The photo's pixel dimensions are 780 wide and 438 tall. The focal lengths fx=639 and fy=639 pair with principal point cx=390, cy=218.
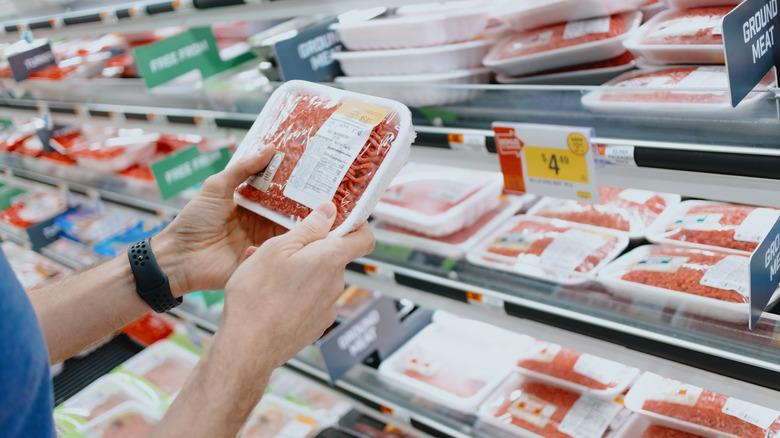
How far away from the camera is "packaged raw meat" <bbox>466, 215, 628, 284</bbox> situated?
161 centimetres

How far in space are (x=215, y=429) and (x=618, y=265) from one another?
102 centimetres

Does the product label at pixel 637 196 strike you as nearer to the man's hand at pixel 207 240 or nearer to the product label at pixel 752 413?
the product label at pixel 752 413

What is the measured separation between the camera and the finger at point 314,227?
1118mm

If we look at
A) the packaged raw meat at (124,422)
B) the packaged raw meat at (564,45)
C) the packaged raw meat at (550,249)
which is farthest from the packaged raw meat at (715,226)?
the packaged raw meat at (124,422)

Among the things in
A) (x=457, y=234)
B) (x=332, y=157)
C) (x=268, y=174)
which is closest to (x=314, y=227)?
(x=332, y=157)

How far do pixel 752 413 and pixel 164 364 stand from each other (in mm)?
2495

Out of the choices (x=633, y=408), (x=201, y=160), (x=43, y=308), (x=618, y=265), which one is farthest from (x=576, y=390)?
(x=201, y=160)

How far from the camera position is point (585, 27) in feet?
5.06

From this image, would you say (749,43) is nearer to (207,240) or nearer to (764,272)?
(764,272)

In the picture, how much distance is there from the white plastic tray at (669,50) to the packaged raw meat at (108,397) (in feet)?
7.71

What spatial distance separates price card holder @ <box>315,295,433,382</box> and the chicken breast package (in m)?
0.78

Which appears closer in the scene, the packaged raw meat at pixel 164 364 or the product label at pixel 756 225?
→ the product label at pixel 756 225

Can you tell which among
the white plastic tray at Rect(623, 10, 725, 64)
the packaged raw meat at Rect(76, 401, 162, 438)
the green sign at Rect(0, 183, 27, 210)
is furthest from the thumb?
the green sign at Rect(0, 183, 27, 210)

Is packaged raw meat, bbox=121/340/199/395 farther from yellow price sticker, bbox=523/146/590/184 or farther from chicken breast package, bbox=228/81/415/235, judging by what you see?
yellow price sticker, bbox=523/146/590/184
